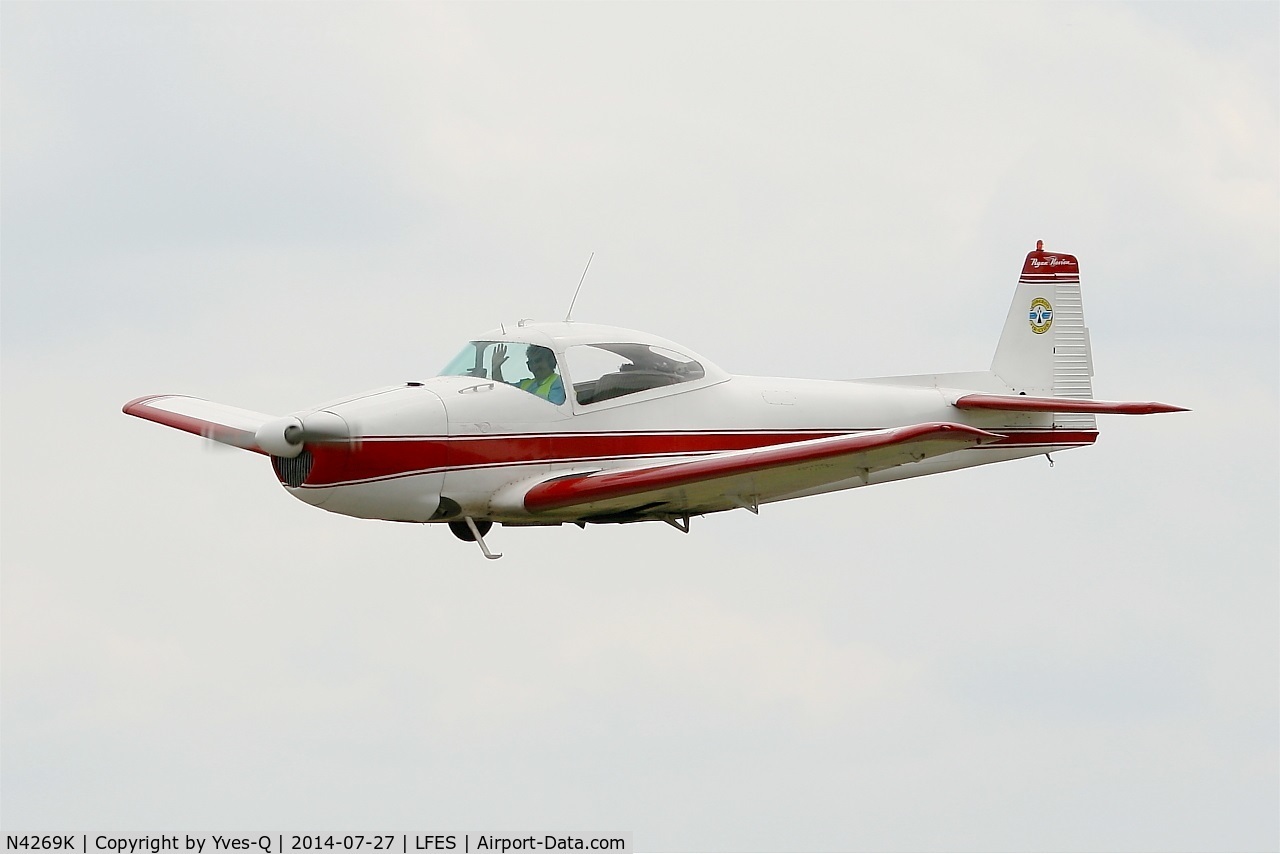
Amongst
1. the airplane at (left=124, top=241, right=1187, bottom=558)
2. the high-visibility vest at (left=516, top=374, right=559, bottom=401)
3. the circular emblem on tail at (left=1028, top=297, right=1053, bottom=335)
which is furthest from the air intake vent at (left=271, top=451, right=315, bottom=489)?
the circular emblem on tail at (left=1028, top=297, right=1053, bottom=335)

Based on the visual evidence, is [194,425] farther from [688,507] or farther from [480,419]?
[688,507]

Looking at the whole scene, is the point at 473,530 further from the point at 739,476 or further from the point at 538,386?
the point at 739,476

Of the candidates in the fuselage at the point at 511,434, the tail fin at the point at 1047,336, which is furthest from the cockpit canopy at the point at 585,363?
the tail fin at the point at 1047,336

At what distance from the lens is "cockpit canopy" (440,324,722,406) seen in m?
16.3

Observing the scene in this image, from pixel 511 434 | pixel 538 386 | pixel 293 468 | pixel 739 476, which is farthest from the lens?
pixel 538 386

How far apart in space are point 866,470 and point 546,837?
3.84 metres

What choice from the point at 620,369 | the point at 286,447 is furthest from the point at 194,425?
the point at 620,369

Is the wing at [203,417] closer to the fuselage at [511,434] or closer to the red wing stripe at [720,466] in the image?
the fuselage at [511,434]

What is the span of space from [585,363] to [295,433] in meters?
2.64

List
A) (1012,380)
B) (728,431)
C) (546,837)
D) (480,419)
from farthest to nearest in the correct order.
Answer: (1012,380), (728,431), (480,419), (546,837)

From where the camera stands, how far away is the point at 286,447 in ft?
49.7

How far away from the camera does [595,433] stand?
16297mm

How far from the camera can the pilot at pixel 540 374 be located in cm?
1617

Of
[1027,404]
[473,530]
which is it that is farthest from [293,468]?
[1027,404]
